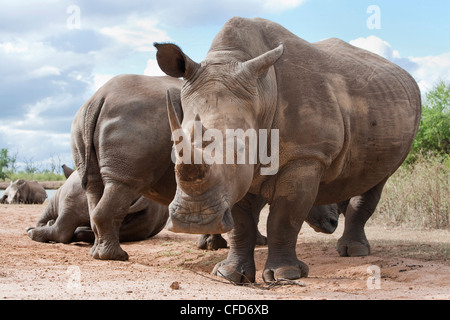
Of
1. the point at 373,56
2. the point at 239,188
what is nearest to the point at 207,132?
the point at 239,188

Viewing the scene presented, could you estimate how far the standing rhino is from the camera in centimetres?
411

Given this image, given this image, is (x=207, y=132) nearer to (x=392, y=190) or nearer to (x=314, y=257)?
(x=314, y=257)

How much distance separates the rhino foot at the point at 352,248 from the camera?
22.4ft

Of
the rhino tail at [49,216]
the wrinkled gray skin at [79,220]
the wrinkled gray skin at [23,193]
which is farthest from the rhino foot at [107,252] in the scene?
the wrinkled gray skin at [23,193]

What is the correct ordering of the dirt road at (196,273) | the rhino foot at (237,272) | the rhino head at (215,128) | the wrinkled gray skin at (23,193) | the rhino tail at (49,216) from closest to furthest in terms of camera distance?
the rhino head at (215,128)
the dirt road at (196,273)
the rhino foot at (237,272)
the rhino tail at (49,216)
the wrinkled gray skin at (23,193)

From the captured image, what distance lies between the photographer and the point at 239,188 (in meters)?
4.44

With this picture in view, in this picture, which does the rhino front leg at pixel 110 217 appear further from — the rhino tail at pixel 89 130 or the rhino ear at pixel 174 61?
the rhino ear at pixel 174 61

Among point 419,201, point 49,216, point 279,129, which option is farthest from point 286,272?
point 419,201

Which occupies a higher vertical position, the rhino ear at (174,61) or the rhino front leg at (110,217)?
the rhino ear at (174,61)

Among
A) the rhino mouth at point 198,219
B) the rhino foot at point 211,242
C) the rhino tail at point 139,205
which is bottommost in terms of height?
the rhino foot at point 211,242

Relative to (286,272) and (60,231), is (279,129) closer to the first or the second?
(286,272)

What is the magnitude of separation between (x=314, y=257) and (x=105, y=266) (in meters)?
2.45

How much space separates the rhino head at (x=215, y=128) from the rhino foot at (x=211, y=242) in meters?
2.82
